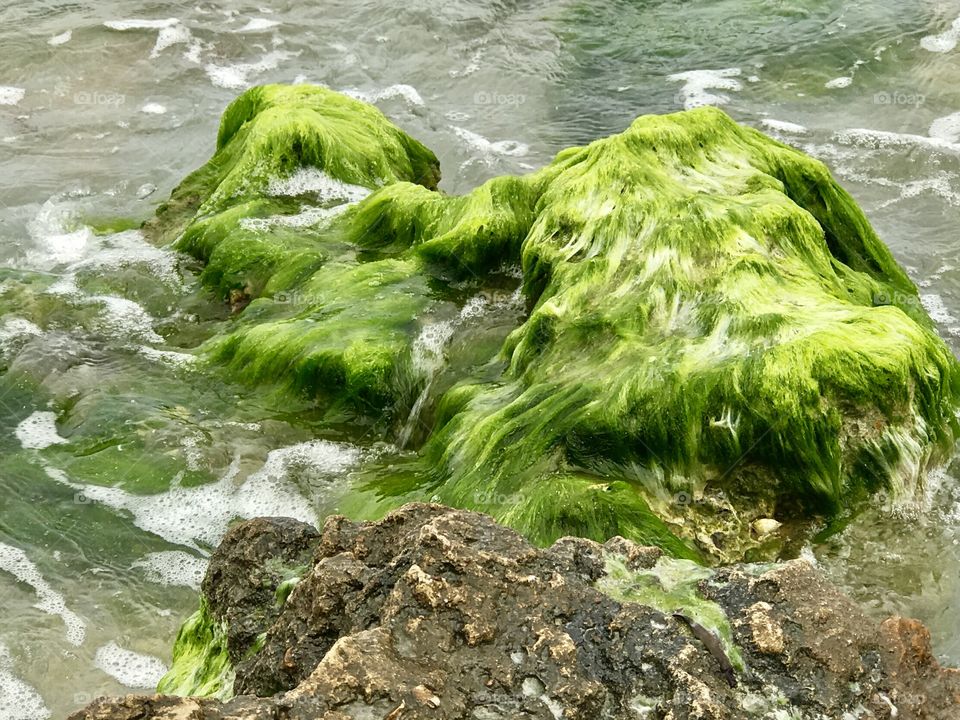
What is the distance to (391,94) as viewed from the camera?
1093cm

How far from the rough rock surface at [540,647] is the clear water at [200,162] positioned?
1.60 m

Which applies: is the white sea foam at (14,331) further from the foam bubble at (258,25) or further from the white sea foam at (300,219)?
the foam bubble at (258,25)

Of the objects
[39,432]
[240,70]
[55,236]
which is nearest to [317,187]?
[55,236]

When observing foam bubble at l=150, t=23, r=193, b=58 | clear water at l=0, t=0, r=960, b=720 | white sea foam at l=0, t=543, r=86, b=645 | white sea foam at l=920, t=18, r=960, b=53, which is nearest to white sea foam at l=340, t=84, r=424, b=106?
clear water at l=0, t=0, r=960, b=720

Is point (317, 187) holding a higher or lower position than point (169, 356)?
higher

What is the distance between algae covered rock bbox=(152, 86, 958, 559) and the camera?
13.6 feet

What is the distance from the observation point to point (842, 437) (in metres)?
4.24

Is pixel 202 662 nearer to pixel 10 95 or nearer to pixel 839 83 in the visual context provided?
pixel 839 83

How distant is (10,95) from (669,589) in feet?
36.0

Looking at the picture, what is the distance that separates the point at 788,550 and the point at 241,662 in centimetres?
235

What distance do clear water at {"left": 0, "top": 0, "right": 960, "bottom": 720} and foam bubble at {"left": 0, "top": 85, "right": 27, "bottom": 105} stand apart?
0.07 m

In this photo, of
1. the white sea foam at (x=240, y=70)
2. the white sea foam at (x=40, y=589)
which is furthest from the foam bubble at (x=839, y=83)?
the white sea foam at (x=40, y=589)

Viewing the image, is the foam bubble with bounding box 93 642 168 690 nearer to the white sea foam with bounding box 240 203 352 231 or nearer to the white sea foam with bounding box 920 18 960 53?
the white sea foam with bounding box 240 203 352 231

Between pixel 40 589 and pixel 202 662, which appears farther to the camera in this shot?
pixel 40 589
